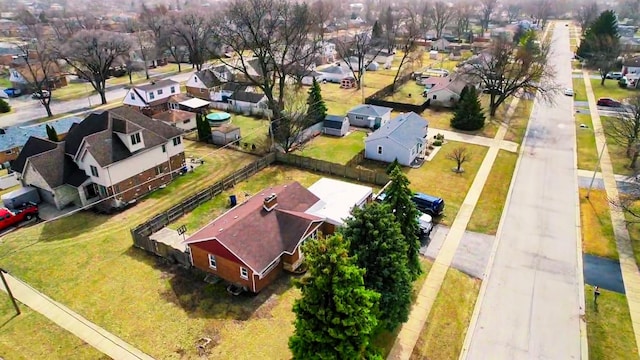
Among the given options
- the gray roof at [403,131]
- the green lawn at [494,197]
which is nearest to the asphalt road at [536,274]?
the green lawn at [494,197]

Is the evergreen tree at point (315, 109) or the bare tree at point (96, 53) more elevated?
the bare tree at point (96, 53)

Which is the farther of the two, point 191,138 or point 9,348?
point 191,138

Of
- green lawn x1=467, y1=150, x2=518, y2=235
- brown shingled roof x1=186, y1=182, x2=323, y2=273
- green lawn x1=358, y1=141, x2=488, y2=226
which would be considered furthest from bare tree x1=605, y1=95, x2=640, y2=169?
brown shingled roof x1=186, y1=182, x2=323, y2=273

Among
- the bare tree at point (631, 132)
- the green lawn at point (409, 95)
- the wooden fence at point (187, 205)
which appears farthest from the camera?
the green lawn at point (409, 95)

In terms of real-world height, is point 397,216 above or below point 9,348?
above

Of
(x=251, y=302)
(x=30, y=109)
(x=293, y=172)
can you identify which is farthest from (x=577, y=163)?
(x=30, y=109)

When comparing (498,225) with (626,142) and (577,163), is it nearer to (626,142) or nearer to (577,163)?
(577,163)

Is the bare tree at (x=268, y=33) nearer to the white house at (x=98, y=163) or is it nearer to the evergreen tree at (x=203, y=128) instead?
the evergreen tree at (x=203, y=128)
